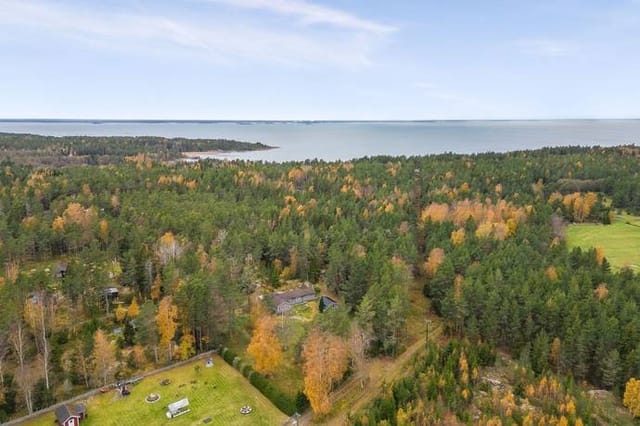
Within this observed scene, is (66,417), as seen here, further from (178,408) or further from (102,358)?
(178,408)

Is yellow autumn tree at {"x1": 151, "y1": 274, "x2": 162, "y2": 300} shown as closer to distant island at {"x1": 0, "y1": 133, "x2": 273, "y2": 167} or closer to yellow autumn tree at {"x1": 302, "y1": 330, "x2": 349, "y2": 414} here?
yellow autumn tree at {"x1": 302, "y1": 330, "x2": 349, "y2": 414}

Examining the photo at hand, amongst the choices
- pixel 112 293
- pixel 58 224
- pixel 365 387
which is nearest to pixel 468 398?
pixel 365 387

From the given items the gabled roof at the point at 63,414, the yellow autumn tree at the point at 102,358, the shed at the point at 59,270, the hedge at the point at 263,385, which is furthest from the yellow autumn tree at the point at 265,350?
the shed at the point at 59,270

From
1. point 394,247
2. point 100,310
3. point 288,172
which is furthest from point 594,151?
point 100,310

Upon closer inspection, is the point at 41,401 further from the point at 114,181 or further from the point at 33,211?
the point at 114,181

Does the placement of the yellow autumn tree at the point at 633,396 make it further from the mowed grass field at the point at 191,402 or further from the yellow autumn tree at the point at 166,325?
the yellow autumn tree at the point at 166,325
